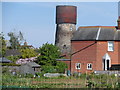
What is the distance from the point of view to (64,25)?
70.5 m

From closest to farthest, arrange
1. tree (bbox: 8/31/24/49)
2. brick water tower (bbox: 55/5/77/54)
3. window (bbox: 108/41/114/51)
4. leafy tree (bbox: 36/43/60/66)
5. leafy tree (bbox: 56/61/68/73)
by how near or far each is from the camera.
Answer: window (bbox: 108/41/114/51), leafy tree (bbox: 56/61/68/73), leafy tree (bbox: 36/43/60/66), brick water tower (bbox: 55/5/77/54), tree (bbox: 8/31/24/49)

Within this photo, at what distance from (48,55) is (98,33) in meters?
9.12

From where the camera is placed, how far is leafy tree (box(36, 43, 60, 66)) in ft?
176

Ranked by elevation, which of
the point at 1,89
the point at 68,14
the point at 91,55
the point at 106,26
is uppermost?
the point at 68,14

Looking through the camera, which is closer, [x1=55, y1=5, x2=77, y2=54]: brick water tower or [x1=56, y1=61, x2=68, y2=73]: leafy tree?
[x1=56, y1=61, x2=68, y2=73]: leafy tree

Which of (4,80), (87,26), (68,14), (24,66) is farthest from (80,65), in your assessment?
(68,14)

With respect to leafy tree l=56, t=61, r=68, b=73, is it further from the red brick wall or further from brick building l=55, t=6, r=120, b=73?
the red brick wall

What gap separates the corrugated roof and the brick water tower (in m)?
19.4

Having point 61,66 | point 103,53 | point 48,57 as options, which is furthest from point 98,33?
point 48,57

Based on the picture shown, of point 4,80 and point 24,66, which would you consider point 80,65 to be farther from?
point 4,80

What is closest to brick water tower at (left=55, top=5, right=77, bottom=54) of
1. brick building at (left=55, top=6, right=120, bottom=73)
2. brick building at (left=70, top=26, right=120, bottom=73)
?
brick building at (left=55, top=6, right=120, bottom=73)

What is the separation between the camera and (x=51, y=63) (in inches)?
2106

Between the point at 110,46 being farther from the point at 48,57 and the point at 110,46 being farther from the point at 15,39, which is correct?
the point at 15,39

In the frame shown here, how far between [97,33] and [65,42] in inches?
897
